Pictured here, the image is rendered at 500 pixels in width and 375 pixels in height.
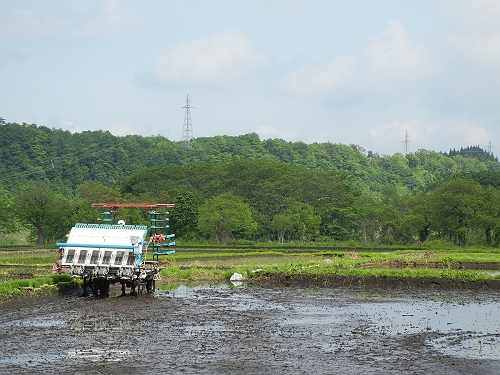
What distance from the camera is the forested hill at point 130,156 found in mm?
139125

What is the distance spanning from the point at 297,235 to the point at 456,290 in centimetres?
5657

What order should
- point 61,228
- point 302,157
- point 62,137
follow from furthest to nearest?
point 302,157 < point 62,137 < point 61,228

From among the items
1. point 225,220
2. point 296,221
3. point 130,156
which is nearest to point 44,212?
point 225,220

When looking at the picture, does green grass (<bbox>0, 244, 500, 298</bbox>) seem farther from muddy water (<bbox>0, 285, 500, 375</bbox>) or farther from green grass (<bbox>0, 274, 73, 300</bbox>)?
muddy water (<bbox>0, 285, 500, 375</bbox>)

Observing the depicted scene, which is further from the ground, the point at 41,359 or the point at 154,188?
the point at 154,188

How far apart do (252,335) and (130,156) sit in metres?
132

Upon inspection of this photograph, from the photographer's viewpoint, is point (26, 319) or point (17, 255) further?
point (17, 255)

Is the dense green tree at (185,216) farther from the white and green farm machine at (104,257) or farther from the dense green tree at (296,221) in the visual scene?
the white and green farm machine at (104,257)

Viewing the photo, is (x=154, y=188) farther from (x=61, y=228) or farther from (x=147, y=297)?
(x=147, y=297)

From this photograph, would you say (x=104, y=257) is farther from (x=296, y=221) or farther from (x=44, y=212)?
(x=296, y=221)

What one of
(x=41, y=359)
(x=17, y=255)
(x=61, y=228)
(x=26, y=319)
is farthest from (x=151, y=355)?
(x=61, y=228)

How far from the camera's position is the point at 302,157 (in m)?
170

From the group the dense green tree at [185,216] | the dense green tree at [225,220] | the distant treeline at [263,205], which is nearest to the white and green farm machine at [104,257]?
the distant treeline at [263,205]

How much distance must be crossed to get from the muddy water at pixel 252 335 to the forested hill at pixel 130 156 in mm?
91266
